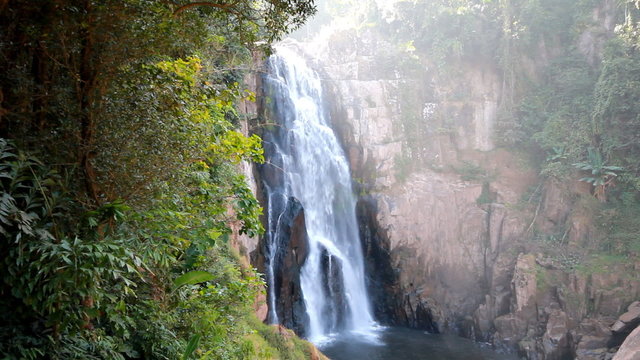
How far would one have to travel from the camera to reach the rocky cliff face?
17188mm

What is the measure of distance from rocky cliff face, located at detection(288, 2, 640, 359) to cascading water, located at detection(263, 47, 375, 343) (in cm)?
108

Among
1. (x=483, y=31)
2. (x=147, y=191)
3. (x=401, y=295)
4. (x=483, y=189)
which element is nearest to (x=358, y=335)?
(x=401, y=295)

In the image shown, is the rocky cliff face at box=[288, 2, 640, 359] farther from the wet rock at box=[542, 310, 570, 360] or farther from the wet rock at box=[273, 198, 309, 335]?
the wet rock at box=[273, 198, 309, 335]

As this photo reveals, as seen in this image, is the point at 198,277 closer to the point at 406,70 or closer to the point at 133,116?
the point at 133,116

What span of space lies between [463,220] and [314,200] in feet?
25.3

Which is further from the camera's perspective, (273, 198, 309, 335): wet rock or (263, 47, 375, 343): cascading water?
(263, 47, 375, 343): cascading water

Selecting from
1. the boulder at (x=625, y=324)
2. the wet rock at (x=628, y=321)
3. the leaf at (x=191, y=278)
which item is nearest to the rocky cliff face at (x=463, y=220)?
the boulder at (x=625, y=324)

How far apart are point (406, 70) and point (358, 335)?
14.9 m

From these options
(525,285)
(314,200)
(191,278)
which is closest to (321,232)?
(314,200)

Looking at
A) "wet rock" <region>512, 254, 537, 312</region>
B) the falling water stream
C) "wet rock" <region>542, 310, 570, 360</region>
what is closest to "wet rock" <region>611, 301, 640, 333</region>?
"wet rock" <region>542, 310, 570, 360</region>

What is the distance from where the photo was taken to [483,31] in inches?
969

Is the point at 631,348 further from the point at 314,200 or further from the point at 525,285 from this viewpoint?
the point at 314,200

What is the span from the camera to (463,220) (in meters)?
21.3

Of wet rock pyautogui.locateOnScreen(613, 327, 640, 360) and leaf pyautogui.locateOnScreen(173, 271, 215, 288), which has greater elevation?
leaf pyautogui.locateOnScreen(173, 271, 215, 288)
